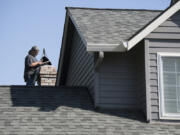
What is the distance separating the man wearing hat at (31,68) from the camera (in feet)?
45.1

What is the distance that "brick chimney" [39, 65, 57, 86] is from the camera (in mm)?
16219

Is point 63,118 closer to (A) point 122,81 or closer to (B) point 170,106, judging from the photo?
(A) point 122,81

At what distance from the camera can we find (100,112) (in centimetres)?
1130

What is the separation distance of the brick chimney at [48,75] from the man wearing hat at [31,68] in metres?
2.14

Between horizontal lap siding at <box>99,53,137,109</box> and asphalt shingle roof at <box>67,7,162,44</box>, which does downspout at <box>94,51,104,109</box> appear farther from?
asphalt shingle roof at <box>67,7,162,44</box>


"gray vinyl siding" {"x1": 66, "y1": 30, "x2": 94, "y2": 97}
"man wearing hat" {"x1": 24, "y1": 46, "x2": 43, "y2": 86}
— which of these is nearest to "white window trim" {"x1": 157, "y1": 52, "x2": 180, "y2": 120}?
"gray vinyl siding" {"x1": 66, "y1": 30, "x2": 94, "y2": 97}

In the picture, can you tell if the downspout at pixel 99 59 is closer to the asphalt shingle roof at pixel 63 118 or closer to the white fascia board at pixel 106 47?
the white fascia board at pixel 106 47

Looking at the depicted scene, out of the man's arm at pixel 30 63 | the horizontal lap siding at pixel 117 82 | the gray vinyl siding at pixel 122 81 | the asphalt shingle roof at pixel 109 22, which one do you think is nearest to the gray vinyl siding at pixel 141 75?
the gray vinyl siding at pixel 122 81

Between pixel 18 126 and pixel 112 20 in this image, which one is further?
pixel 112 20

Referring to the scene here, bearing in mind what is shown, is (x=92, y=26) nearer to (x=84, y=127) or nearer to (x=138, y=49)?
(x=138, y=49)

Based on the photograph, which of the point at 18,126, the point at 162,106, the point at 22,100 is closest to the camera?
the point at 18,126

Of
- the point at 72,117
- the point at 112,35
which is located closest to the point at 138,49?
the point at 112,35

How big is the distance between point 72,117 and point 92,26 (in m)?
2.92

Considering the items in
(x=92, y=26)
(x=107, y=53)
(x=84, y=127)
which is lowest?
(x=84, y=127)
